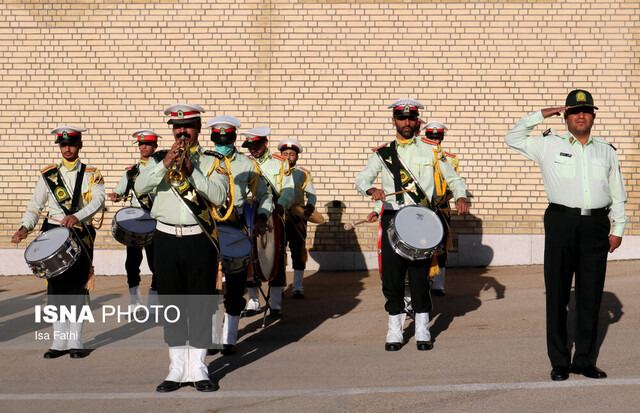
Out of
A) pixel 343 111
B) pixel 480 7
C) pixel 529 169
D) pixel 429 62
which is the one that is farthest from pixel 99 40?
pixel 529 169

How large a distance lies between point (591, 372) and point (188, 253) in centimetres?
322

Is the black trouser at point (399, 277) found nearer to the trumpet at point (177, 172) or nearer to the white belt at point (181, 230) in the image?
the white belt at point (181, 230)

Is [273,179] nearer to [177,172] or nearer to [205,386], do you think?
[205,386]

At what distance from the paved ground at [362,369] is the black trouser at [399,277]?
42 cm

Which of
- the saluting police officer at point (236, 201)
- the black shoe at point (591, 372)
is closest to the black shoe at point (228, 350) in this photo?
the saluting police officer at point (236, 201)

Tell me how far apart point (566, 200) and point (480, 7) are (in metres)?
7.03

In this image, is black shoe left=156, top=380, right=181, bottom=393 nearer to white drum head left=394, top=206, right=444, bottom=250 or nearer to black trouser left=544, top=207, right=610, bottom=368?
white drum head left=394, top=206, right=444, bottom=250

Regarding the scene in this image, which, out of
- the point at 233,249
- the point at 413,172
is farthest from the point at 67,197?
the point at 413,172

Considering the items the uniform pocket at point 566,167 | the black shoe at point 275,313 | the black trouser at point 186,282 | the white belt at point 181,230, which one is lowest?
the black shoe at point 275,313

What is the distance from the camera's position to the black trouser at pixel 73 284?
749cm

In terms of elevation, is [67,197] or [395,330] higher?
[67,197]

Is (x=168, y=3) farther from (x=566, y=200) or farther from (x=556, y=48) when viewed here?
(x=566, y=200)

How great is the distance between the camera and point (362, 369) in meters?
6.75

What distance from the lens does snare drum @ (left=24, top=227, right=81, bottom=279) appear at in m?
7.02
